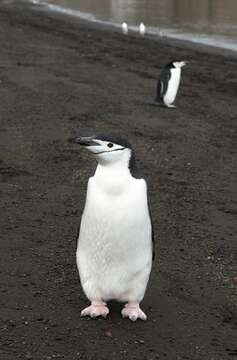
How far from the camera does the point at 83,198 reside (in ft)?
18.6

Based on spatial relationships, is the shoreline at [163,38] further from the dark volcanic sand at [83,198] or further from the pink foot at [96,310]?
the pink foot at [96,310]

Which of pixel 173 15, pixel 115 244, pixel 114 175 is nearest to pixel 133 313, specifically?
pixel 115 244

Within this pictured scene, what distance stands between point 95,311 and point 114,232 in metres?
0.45

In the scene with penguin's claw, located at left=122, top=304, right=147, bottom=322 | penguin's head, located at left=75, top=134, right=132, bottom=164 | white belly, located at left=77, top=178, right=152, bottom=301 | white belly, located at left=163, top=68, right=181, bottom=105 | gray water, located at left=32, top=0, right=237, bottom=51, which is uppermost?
penguin's head, located at left=75, top=134, right=132, bottom=164

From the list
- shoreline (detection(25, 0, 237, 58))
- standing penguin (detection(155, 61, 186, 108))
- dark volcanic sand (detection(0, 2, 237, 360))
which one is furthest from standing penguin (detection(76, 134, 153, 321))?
shoreline (detection(25, 0, 237, 58))

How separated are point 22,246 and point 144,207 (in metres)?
1.36

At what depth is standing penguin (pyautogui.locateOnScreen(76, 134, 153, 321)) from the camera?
10.8 ft

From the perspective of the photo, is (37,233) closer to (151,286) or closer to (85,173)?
(151,286)

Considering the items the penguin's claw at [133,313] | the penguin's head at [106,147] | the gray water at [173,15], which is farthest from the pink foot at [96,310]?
the gray water at [173,15]

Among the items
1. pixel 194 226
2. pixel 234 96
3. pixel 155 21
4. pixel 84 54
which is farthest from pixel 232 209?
pixel 155 21

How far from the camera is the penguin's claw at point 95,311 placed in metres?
3.54

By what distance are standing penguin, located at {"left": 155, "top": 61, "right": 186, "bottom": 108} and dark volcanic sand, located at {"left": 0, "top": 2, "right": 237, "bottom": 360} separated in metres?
0.24

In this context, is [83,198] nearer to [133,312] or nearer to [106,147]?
[133,312]

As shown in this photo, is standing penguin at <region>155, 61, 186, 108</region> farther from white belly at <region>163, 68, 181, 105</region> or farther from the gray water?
the gray water
